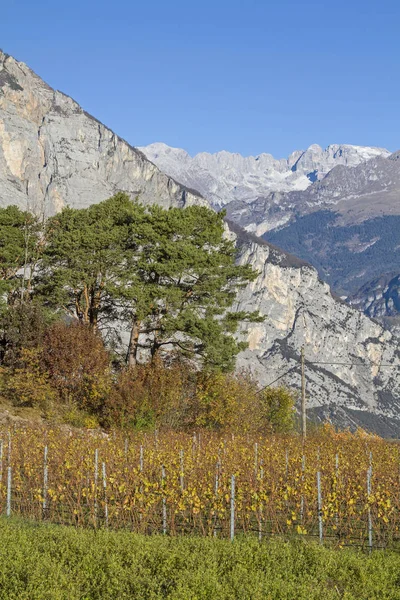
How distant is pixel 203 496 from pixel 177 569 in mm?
4738

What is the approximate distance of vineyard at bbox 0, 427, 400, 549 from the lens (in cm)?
1473

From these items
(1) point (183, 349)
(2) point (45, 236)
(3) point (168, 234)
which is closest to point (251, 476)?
(1) point (183, 349)

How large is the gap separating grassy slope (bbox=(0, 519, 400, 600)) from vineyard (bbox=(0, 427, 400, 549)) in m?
1.75

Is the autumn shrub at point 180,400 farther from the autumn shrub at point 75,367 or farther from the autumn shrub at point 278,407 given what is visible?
the autumn shrub at point 278,407

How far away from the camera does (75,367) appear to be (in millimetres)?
34031

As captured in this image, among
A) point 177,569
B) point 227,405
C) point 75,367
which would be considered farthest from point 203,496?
point 227,405

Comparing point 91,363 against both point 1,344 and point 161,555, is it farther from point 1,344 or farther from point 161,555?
point 161,555

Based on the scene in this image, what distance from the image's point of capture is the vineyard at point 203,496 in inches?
580

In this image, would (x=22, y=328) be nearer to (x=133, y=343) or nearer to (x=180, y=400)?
(x=133, y=343)

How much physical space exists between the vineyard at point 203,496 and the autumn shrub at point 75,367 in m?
12.5

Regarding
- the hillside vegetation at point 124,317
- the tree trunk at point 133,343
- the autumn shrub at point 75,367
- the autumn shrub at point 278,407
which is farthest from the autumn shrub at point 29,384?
the autumn shrub at point 278,407

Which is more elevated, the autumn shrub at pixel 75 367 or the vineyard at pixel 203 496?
the autumn shrub at pixel 75 367

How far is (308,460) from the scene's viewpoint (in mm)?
22422

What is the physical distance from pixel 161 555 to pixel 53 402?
77.6ft
